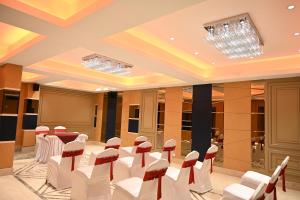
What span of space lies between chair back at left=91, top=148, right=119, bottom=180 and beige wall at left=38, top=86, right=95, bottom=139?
26.2ft

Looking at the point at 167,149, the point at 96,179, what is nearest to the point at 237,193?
the point at 167,149

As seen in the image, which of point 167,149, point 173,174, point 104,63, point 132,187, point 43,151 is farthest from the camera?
point 43,151

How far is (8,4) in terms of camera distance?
2.61 meters

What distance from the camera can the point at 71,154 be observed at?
158 inches

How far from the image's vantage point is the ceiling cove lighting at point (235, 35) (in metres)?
3.34

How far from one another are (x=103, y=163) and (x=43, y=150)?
398 centimetres

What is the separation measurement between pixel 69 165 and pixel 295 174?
17.7 feet

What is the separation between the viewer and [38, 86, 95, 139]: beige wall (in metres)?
10.2

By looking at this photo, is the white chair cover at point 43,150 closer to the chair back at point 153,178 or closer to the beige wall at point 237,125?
the chair back at point 153,178

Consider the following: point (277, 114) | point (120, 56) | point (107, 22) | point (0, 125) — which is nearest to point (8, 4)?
point (107, 22)

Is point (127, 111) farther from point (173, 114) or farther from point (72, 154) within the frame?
point (72, 154)

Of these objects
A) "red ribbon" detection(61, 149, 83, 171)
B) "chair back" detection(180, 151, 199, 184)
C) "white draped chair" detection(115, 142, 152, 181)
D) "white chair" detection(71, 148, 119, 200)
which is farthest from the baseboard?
"chair back" detection(180, 151, 199, 184)

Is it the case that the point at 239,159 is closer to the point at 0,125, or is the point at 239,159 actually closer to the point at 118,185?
the point at 118,185

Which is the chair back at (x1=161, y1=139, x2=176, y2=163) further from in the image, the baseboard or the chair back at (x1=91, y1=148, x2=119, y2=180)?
the baseboard
